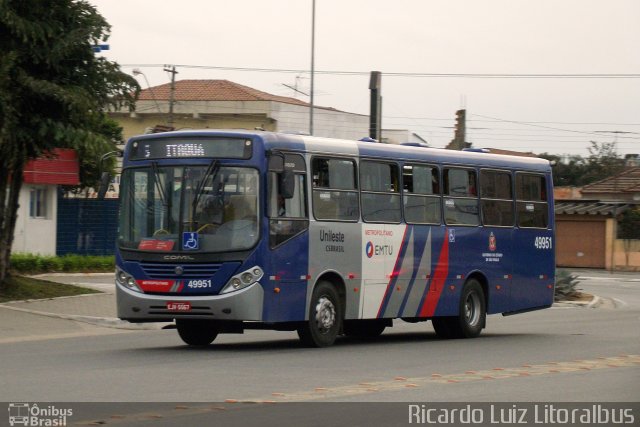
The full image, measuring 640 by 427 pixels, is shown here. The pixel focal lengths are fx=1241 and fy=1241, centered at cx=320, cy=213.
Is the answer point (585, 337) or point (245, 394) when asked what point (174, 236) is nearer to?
point (245, 394)

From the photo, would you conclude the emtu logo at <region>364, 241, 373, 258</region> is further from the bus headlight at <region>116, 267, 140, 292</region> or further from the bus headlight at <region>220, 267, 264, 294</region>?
the bus headlight at <region>116, 267, 140, 292</region>

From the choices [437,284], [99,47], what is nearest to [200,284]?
[437,284]

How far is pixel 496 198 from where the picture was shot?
22062 millimetres

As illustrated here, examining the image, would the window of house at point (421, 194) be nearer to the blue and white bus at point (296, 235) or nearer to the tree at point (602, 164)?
the blue and white bus at point (296, 235)

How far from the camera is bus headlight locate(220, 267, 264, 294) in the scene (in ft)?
54.7

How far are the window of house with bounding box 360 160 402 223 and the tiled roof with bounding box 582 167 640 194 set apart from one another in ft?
185

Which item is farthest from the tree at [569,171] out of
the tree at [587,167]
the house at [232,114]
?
the house at [232,114]

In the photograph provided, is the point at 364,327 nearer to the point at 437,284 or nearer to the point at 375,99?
the point at 437,284

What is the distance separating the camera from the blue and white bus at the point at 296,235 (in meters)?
16.8

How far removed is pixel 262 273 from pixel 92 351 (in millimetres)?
2627

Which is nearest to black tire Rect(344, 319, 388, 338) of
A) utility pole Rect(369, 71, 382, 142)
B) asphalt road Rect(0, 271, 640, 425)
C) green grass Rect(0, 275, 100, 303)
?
asphalt road Rect(0, 271, 640, 425)

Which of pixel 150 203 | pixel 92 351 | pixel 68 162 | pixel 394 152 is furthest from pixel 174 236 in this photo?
pixel 68 162
